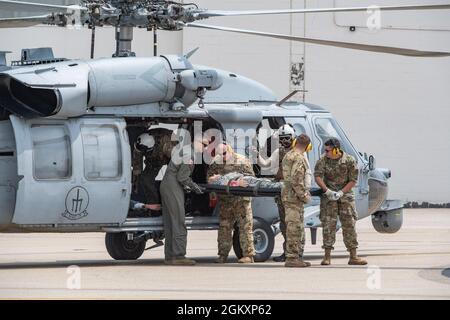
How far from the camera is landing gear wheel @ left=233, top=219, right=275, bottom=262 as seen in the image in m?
17.0

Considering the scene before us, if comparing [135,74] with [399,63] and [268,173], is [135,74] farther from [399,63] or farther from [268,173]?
[399,63]

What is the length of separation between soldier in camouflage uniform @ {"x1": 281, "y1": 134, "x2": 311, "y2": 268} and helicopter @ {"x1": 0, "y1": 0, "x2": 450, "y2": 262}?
1.13 meters

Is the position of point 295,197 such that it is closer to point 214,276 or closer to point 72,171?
point 214,276

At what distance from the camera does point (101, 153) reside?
15898 millimetres

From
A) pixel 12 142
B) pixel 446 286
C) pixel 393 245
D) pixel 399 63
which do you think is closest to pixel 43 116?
pixel 12 142

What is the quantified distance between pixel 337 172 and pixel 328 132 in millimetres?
2202

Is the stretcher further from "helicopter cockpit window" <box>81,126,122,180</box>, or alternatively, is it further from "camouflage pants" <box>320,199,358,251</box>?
"helicopter cockpit window" <box>81,126,122,180</box>

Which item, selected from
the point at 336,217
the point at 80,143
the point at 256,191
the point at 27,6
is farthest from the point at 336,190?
the point at 27,6

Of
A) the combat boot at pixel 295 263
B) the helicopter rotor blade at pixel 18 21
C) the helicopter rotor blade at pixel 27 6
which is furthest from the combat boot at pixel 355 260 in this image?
the helicopter rotor blade at pixel 18 21

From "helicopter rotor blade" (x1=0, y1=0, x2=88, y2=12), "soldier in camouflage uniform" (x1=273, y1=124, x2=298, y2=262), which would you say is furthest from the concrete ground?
"helicopter rotor blade" (x1=0, y1=0, x2=88, y2=12)

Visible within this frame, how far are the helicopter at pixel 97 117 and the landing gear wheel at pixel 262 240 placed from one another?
0.01 meters

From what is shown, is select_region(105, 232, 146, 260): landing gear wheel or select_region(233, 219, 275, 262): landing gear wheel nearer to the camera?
select_region(233, 219, 275, 262): landing gear wheel

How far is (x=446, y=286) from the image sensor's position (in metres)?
13.5

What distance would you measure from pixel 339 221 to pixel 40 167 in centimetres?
425
